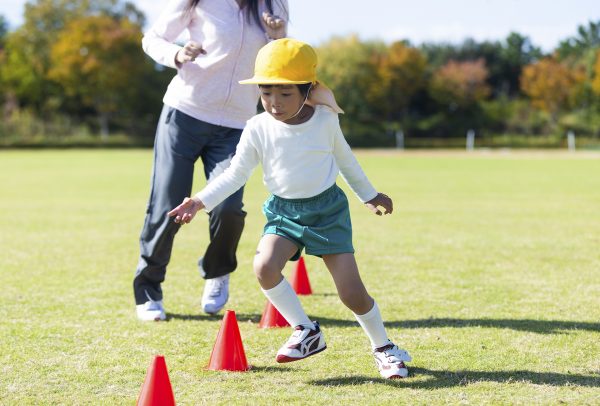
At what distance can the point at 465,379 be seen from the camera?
13.5ft

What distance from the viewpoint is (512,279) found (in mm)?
7227

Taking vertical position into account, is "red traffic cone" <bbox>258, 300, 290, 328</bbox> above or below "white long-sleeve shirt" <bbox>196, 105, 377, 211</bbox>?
below

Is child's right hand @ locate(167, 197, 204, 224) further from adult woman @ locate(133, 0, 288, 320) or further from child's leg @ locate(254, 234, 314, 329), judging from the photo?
adult woman @ locate(133, 0, 288, 320)

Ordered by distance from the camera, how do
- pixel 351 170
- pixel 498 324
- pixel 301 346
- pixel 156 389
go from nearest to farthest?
pixel 156 389 → pixel 301 346 → pixel 351 170 → pixel 498 324

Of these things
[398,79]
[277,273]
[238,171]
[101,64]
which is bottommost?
[277,273]

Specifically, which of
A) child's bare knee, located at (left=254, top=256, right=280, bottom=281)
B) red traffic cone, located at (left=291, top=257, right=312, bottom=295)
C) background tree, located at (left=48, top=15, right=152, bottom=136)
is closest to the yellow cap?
child's bare knee, located at (left=254, top=256, right=280, bottom=281)

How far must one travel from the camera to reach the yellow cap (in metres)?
4.01

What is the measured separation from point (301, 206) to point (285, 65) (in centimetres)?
75

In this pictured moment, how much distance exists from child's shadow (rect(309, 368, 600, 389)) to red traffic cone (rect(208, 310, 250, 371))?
1.40ft

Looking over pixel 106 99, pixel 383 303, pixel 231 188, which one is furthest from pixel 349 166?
pixel 106 99

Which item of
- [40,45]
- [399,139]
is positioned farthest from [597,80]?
[40,45]

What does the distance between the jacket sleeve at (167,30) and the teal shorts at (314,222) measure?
1672 mm

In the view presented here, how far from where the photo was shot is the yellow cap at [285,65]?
4012mm

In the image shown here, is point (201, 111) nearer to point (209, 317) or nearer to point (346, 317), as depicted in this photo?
point (209, 317)
